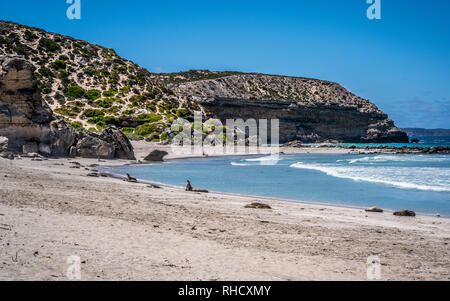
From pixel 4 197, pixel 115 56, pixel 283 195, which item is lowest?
pixel 283 195

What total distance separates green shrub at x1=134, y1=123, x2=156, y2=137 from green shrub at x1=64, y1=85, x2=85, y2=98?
12.6m

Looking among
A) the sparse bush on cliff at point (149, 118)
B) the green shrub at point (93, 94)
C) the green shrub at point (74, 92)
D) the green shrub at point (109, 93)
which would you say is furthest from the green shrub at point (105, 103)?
the sparse bush on cliff at point (149, 118)

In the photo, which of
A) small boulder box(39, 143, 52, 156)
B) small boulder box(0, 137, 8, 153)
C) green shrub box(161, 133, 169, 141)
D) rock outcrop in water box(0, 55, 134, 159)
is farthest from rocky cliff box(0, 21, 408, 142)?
small boulder box(0, 137, 8, 153)

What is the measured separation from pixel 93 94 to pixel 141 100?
23.0ft

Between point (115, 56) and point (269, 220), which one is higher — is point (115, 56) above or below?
above

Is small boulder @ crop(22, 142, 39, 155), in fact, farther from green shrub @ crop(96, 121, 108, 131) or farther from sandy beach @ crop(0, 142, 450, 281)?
green shrub @ crop(96, 121, 108, 131)

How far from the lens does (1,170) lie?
44.7 ft

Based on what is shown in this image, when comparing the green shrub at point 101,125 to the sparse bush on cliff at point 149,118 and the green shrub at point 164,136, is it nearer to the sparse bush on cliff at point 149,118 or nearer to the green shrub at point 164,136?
the sparse bush on cliff at point 149,118

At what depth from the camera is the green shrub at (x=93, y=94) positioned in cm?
5659

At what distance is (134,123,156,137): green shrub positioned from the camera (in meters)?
48.6

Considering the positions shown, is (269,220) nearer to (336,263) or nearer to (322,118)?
(336,263)

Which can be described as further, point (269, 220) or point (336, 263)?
point (269, 220)
